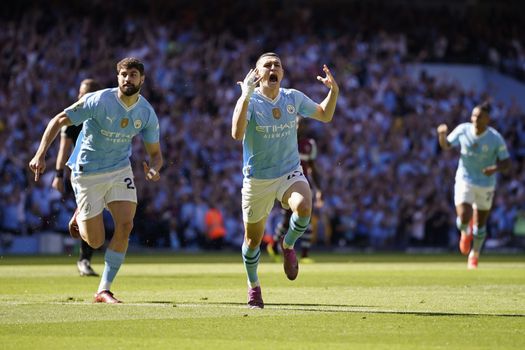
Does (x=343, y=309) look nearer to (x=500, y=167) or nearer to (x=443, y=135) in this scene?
(x=443, y=135)

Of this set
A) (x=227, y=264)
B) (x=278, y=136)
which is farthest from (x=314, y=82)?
(x=278, y=136)

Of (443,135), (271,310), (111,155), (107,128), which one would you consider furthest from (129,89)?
(443,135)

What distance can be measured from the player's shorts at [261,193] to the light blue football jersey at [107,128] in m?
1.26

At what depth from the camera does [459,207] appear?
890 inches

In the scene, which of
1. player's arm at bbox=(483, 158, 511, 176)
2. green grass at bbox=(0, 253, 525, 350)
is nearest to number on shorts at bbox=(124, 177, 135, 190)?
green grass at bbox=(0, 253, 525, 350)

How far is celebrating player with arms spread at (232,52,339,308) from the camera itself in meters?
13.0

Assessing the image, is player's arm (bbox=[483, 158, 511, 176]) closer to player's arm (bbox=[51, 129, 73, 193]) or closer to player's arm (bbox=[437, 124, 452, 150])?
player's arm (bbox=[437, 124, 452, 150])

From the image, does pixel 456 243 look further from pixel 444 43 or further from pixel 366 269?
pixel 366 269

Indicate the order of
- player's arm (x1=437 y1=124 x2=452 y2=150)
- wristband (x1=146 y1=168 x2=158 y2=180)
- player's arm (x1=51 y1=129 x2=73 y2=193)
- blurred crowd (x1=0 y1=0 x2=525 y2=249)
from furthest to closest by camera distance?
blurred crowd (x1=0 y1=0 x2=525 y2=249) → player's arm (x1=437 y1=124 x2=452 y2=150) → player's arm (x1=51 y1=129 x2=73 y2=193) → wristband (x1=146 y1=168 x2=158 y2=180)

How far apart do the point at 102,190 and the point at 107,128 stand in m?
0.72

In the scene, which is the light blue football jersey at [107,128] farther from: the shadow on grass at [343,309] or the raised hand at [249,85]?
the shadow on grass at [343,309]

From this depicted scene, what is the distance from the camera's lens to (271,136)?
1304 cm

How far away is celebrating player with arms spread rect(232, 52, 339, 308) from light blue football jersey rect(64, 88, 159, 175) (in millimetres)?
1201

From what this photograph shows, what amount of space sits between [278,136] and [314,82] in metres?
23.8
